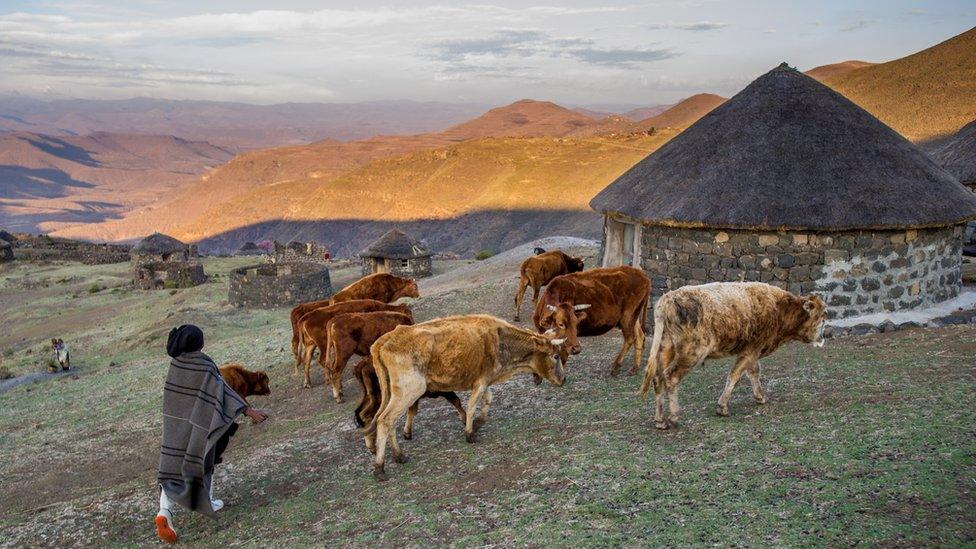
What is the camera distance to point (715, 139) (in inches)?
602

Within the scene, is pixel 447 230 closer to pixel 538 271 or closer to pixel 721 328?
pixel 538 271

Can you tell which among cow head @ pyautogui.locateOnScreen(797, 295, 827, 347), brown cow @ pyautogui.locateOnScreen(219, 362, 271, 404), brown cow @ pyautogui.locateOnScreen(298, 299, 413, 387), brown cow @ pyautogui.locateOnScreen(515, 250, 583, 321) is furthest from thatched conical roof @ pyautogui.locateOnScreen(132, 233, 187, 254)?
cow head @ pyautogui.locateOnScreen(797, 295, 827, 347)

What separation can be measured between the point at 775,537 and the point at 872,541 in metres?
0.67

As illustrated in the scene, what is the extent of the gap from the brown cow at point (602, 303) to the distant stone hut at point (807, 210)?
3.19 meters

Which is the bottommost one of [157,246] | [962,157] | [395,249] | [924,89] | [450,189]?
[157,246]

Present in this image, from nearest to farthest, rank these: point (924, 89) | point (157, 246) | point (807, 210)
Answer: point (807, 210)
point (157, 246)
point (924, 89)

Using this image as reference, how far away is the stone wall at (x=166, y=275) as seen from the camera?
37406mm

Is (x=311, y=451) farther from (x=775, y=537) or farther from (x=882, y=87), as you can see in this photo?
(x=882, y=87)

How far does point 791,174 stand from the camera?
13.7m

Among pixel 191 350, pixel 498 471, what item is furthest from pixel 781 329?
pixel 191 350

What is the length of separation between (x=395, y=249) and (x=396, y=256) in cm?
40

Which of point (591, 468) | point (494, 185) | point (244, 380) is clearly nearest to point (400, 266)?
point (244, 380)

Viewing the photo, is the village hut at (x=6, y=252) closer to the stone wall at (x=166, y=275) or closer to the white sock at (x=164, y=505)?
the stone wall at (x=166, y=275)

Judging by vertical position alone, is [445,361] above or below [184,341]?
below
